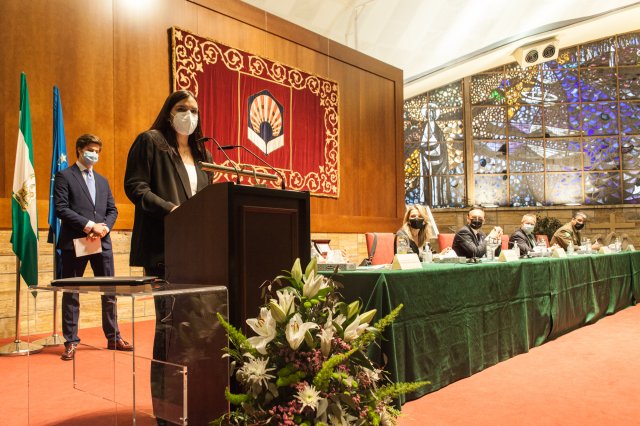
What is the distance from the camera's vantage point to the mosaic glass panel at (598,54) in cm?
1170

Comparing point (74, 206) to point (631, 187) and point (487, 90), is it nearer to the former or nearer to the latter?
point (487, 90)

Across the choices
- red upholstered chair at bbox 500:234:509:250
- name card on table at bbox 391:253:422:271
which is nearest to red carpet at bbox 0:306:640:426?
name card on table at bbox 391:253:422:271

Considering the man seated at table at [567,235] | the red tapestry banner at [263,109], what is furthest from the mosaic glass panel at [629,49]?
the red tapestry banner at [263,109]

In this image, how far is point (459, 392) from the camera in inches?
106

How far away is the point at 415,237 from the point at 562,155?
8679mm

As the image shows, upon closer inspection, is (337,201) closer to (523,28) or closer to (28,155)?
(28,155)

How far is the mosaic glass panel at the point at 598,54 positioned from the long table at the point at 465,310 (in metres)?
8.55

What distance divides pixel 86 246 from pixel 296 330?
2.56 m

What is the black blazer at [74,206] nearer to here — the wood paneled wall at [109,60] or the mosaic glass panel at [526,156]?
the wood paneled wall at [109,60]

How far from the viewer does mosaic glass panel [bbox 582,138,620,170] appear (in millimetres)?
11617

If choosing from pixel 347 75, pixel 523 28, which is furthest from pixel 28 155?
pixel 523 28

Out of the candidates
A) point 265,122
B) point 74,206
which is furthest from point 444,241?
point 74,206

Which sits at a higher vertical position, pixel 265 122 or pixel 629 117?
pixel 629 117

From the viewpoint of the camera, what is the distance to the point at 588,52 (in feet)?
38.8
